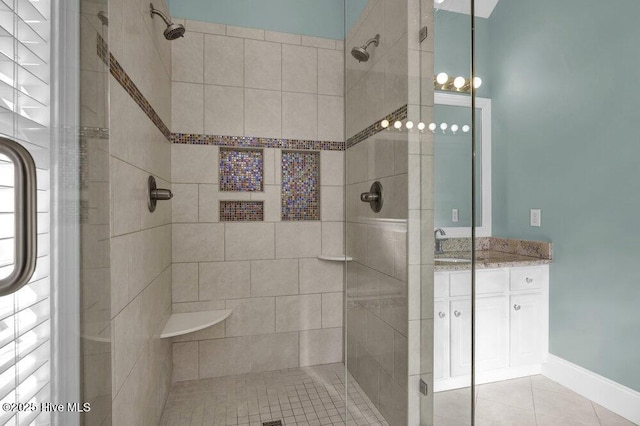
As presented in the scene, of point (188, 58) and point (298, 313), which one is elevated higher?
point (188, 58)

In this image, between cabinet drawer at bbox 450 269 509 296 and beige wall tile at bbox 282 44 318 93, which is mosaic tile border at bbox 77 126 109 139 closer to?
beige wall tile at bbox 282 44 318 93

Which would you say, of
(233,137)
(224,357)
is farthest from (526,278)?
(233,137)

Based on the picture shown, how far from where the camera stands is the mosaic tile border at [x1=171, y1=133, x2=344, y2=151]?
2.23m

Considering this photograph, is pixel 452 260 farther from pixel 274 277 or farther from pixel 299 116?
pixel 299 116

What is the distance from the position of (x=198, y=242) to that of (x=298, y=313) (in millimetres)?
921

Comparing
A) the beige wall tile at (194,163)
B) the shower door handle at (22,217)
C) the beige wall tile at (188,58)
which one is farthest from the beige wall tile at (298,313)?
the shower door handle at (22,217)

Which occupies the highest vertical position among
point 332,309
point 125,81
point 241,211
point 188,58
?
point 188,58

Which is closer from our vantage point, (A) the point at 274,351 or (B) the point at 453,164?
(B) the point at 453,164

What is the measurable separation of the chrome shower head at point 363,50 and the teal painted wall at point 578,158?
1.64 metres

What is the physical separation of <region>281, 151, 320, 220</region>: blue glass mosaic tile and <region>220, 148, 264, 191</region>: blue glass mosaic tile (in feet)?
0.64

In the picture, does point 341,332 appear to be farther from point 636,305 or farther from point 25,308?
point 25,308

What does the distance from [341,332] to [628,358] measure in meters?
1.79

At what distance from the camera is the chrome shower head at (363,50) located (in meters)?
1.46

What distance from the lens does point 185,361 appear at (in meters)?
2.22
